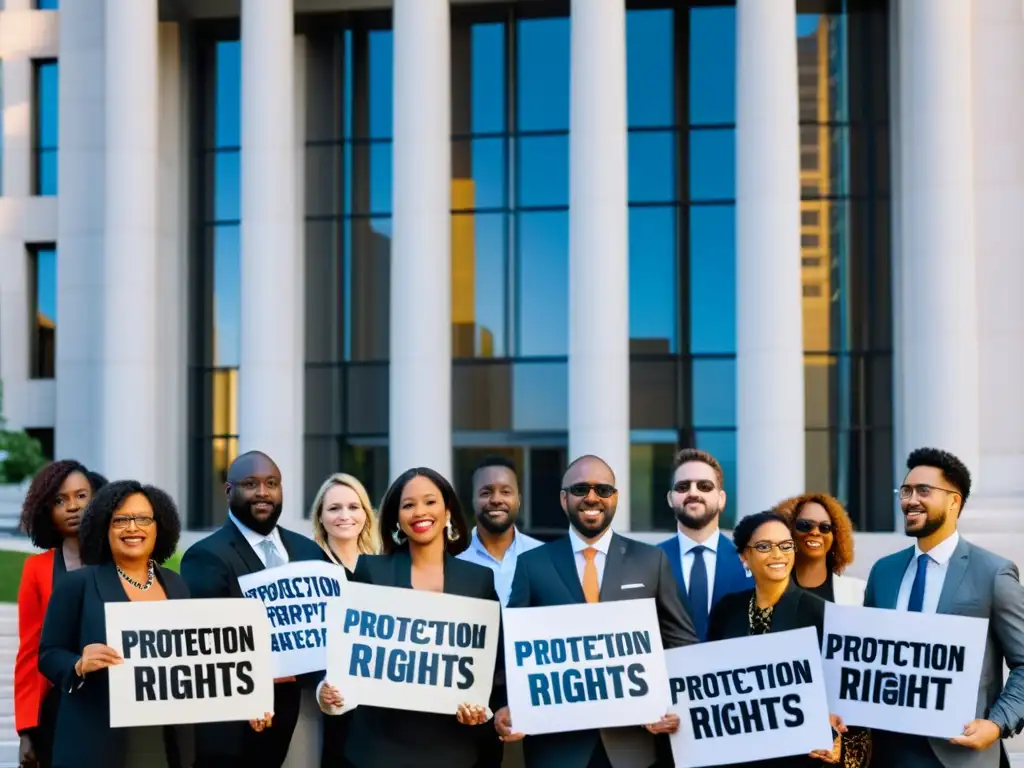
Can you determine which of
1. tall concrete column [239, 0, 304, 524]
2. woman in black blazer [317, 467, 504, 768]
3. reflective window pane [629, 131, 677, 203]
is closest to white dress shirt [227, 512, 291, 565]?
woman in black blazer [317, 467, 504, 768]

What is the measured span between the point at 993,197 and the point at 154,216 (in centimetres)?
2111

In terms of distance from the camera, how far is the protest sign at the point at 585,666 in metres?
8.40

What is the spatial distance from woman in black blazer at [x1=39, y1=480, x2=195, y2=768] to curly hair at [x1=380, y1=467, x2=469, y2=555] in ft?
4.71

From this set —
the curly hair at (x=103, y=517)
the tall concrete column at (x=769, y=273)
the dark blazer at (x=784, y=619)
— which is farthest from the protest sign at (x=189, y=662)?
the tall concrete column at (x=769, y=273)

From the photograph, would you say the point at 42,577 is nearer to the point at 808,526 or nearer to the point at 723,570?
the point at 723,570

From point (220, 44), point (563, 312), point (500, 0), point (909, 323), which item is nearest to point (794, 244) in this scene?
point (909, 323)

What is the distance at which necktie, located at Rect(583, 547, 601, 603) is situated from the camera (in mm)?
8680

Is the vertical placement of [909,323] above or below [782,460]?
above

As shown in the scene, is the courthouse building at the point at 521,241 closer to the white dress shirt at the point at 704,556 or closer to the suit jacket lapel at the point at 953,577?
the white dress shirt at the point at 704,556

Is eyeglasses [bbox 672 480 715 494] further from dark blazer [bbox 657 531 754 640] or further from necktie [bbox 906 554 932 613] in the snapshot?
necktie [bbox 906 554 932 613]

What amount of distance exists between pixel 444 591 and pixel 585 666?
1.06 meters

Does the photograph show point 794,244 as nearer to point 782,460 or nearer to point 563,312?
point 782,460

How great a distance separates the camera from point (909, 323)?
103 ft

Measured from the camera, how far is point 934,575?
8.54m
